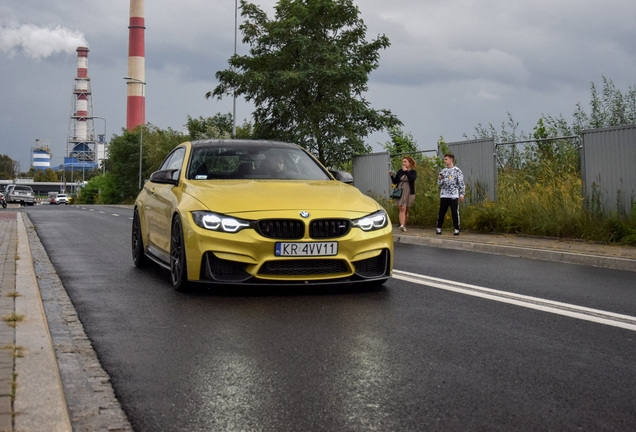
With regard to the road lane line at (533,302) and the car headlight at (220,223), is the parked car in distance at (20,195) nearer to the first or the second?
the road lane line at (533,302)

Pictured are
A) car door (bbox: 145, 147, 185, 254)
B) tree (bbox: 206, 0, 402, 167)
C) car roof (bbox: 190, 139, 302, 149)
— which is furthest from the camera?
tree (bbox: 206, 0, 402, 167)

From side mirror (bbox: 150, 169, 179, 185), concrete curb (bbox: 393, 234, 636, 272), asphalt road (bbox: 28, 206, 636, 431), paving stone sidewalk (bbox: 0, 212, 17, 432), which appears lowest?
asphalt road (bbox: 28, 206, 636, 431)

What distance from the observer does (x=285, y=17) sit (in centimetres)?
2659

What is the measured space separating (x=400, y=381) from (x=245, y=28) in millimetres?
24255

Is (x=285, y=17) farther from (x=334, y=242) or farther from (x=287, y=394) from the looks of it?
(x=287, y=394)

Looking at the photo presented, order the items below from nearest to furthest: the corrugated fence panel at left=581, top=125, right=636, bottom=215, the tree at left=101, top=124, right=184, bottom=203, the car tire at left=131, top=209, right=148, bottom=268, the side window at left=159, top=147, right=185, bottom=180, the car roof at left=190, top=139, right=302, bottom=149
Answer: the side window at left=159, top=147, right=185, bottom=180
the car roof at left=190, top=139, right=302, bottom=149
the car tire at left=131, top=209, right=148, bottom=268
the corrugated fence panel at left=581, top=125, right=636, bottom=215
the tree at left=101, top=124, right=184, bottom=203

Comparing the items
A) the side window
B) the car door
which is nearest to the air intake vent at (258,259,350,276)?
the car door

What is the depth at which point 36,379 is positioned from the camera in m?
3.95

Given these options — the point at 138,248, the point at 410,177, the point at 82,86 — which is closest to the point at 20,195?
the point at 410,177

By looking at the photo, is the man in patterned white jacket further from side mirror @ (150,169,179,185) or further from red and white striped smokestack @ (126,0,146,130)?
red and white striped smokestack @ (126,0,146,130)

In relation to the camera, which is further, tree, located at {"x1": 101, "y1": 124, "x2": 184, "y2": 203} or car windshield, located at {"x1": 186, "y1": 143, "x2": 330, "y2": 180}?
tree, located at {"x1": 101, "y1": 124, "x2": 184, "y2": 203}

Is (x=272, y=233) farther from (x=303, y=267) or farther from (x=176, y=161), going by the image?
(x=176, y=161)

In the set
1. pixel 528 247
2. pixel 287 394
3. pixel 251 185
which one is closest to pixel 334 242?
pixel 251 185

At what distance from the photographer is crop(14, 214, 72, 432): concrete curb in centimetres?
334
